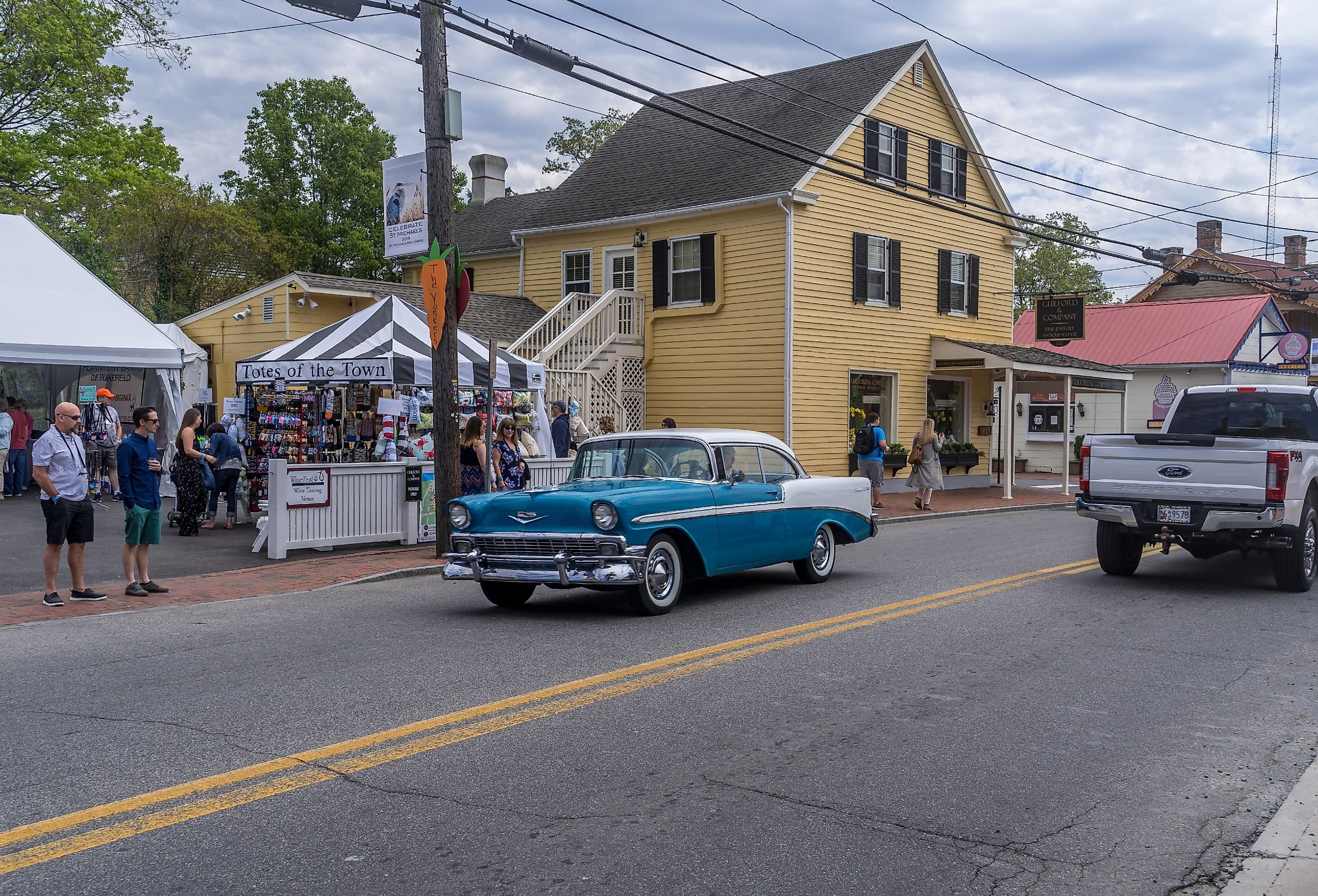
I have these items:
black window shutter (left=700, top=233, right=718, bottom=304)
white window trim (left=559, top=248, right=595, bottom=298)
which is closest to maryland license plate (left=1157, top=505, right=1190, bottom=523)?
black window shutter (left=700, top=233, right=718, bottom=304)

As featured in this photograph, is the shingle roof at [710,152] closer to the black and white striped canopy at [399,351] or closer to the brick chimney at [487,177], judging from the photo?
the brick chimney at [487,177]

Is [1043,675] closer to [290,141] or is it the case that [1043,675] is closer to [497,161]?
[497,161]

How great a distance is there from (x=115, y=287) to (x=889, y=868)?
126 ft

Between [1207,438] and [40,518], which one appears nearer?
[1207,438]

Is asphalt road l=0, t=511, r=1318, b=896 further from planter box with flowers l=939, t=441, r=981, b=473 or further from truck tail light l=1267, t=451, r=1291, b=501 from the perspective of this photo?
planter box with flowers l=939, t=441, r=981, b=473

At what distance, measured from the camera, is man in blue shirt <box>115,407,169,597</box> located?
416 inches

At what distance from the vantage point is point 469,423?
46.8ft

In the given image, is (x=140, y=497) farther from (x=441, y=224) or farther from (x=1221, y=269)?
(x=1221, y=269)

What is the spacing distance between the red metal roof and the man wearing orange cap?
2799cm

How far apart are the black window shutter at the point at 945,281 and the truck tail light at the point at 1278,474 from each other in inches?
675

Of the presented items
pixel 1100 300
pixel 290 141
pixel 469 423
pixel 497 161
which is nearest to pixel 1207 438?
pixel 469 423

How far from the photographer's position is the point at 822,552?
38.9 ft

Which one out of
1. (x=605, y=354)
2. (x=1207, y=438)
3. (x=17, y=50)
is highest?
(x=17, y=50)

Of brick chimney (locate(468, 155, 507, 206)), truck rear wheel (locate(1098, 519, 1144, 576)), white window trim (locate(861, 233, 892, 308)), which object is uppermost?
brick chimney (locate(468, 155, 507, 206))
